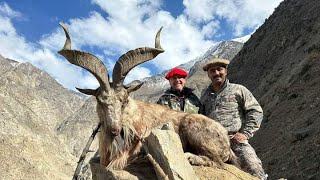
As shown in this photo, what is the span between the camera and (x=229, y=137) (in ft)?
27.5

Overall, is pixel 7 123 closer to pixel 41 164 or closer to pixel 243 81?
pixel 41 164

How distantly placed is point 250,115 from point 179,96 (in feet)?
4.55

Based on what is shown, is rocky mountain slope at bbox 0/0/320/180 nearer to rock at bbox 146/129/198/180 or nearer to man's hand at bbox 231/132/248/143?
man's hand at bbox 231/132/248/143

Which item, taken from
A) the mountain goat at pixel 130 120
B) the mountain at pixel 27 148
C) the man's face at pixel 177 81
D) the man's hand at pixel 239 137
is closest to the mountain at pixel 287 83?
the man's hand at pixel 239 137

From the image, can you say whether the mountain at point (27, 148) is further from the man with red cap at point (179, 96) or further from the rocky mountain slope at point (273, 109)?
the man with red cap at point (179, 96)

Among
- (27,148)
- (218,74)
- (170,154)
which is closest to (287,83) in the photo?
(27,148)

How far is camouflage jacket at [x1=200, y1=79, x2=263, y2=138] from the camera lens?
854cm

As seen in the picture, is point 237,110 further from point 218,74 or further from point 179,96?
point 179,96

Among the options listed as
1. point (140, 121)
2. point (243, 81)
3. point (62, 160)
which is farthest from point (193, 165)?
point (243, 81)

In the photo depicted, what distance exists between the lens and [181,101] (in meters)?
9.15

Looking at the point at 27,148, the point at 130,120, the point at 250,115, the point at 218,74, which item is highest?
the point at 27,148

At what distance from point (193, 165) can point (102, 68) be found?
2076 mm

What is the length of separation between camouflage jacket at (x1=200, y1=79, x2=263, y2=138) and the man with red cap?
554 millimetres

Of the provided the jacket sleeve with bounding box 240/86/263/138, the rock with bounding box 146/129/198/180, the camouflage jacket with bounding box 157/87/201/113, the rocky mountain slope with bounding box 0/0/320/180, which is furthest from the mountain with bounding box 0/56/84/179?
the rock with bounding box 146/129/198/180
